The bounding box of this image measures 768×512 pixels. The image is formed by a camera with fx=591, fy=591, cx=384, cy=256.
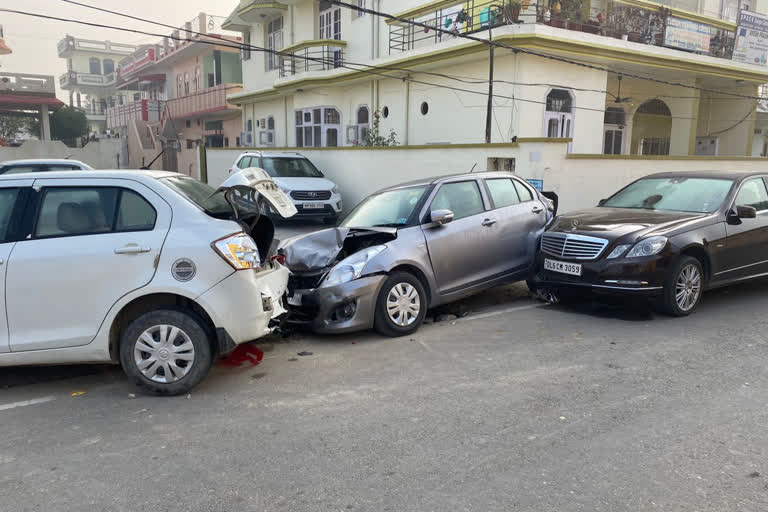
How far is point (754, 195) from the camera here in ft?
24.5

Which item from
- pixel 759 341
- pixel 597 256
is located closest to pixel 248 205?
pixel 597 256

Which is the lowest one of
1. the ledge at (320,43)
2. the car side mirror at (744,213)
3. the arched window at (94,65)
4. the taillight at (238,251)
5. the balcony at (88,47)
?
the taillight at (238,251)

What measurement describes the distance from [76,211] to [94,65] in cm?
8895

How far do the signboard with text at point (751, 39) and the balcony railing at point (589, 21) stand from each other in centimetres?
30

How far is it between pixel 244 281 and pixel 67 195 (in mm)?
1514

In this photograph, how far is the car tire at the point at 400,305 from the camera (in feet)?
19.5

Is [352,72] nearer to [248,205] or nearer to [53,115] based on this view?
[248,205]

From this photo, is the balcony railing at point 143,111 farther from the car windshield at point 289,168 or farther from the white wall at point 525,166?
the white wall at point 525,166

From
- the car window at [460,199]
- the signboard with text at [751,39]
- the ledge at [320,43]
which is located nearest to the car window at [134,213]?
the car window at [460,199]

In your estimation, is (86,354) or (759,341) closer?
(86,354)

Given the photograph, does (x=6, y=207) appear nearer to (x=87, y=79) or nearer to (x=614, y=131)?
(x=614, y=131)

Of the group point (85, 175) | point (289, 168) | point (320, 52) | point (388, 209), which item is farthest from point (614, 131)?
point (85, 175)

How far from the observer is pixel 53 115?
5478cm

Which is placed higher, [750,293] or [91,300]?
[91,300]
